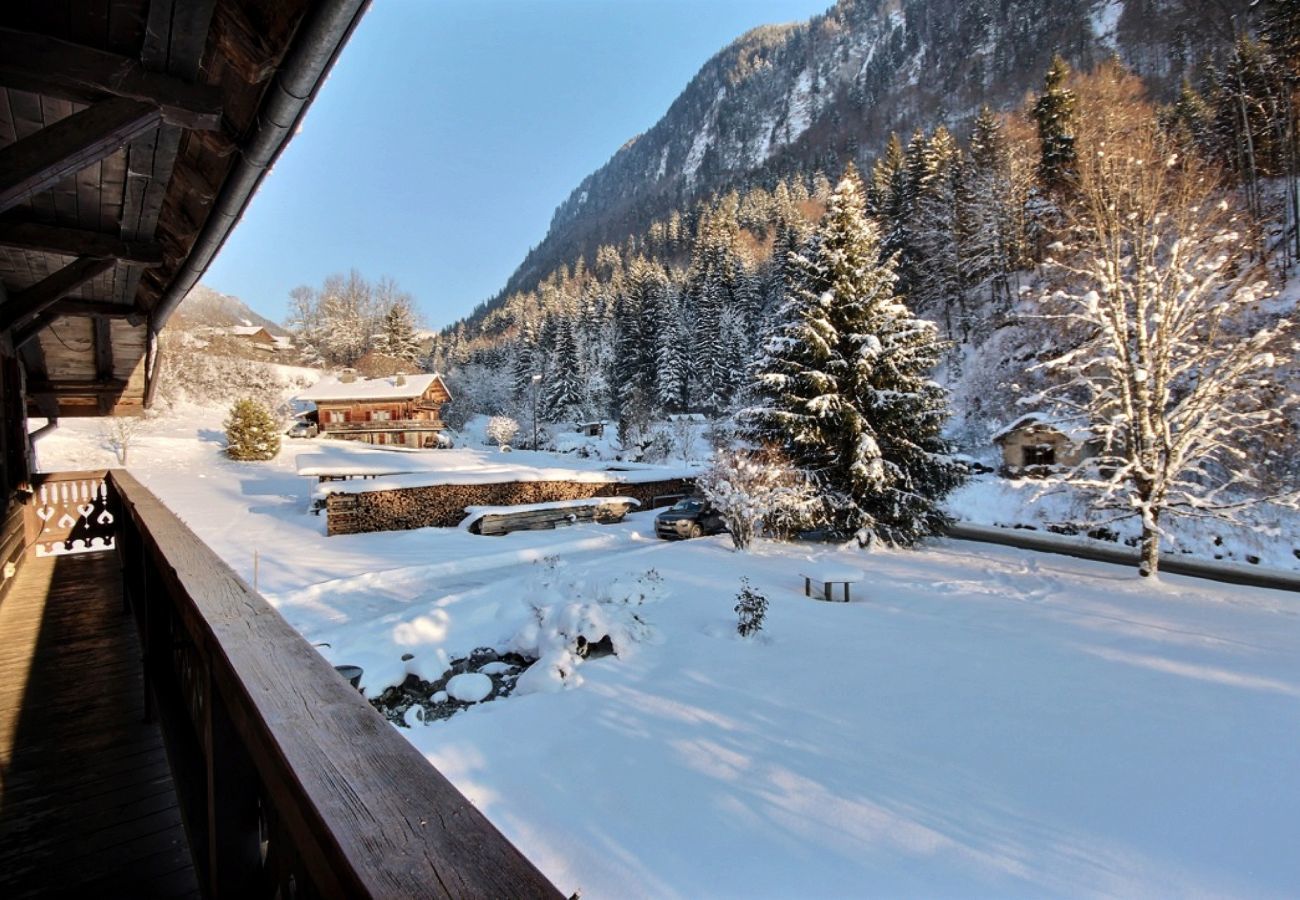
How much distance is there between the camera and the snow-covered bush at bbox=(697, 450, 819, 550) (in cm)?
1302

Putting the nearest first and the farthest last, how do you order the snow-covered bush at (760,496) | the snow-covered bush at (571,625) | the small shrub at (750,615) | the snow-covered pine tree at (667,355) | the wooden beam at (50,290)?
the wooden beam at (50,290)
the snow-covered bush at (571,625)
the small shrub at (750,615)
the snow-covered bush at (760,496)
the snow-covered pine tree at (667,355)

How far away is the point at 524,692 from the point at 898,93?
112374mm

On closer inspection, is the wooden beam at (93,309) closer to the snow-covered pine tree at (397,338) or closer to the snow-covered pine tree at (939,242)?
the snow-covered pine tree at (939,242)

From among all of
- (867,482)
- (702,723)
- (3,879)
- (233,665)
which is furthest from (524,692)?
(867,482)

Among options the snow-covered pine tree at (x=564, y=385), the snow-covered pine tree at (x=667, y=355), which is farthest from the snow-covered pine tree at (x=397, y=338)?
the snow-covered pine tree at (x=667, y=355)

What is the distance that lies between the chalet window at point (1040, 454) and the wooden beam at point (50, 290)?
78.0 ft

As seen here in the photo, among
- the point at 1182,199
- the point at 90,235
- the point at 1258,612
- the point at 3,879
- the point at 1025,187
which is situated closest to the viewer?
the point at 3,879

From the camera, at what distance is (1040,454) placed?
68.9 ft

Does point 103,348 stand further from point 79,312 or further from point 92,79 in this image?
point 92,79

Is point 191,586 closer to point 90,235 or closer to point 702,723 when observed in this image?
point 90,235

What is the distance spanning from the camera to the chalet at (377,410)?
1540 inches

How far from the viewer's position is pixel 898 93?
3629 inches

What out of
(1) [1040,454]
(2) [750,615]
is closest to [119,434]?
(2) [750,615]

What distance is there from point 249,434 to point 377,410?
37.9 ft
